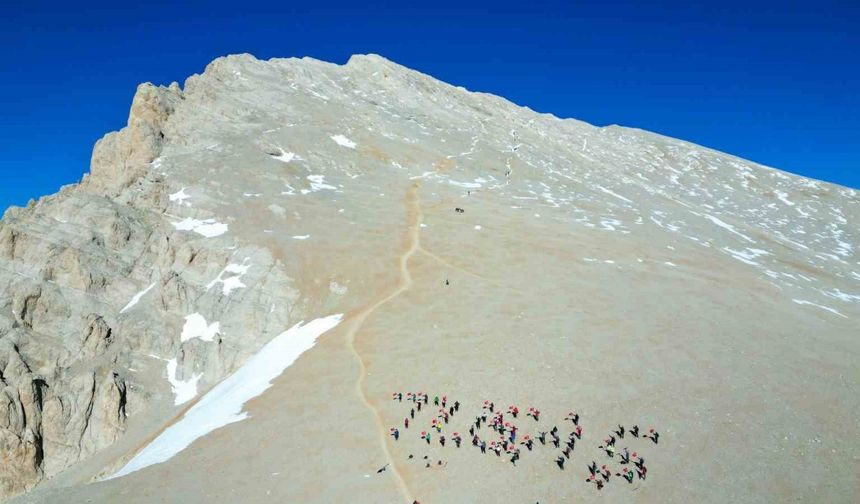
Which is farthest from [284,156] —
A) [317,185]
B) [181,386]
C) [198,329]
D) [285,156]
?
[181,386]

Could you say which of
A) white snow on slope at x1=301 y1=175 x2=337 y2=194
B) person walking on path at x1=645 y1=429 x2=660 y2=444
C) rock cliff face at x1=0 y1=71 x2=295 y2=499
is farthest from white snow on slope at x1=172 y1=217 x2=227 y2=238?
person walking on path at x1=645 y1=429 x2=660 y2=444

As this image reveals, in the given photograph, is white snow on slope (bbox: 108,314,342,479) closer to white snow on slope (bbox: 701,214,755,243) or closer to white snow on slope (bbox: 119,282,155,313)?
white snow on slope (bbox: 119,282,155,313)

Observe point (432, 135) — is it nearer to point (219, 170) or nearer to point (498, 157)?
point (498, 157)

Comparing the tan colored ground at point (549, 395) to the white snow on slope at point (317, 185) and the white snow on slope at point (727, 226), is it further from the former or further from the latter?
the white snow on slope at point (727, 226)

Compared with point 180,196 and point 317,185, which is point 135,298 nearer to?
point 180,196

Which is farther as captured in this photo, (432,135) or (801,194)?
(801,194)

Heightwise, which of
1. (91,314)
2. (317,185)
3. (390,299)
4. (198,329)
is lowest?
(198,329)

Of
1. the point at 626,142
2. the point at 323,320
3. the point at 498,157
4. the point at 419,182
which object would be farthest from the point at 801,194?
the point at 323,320
